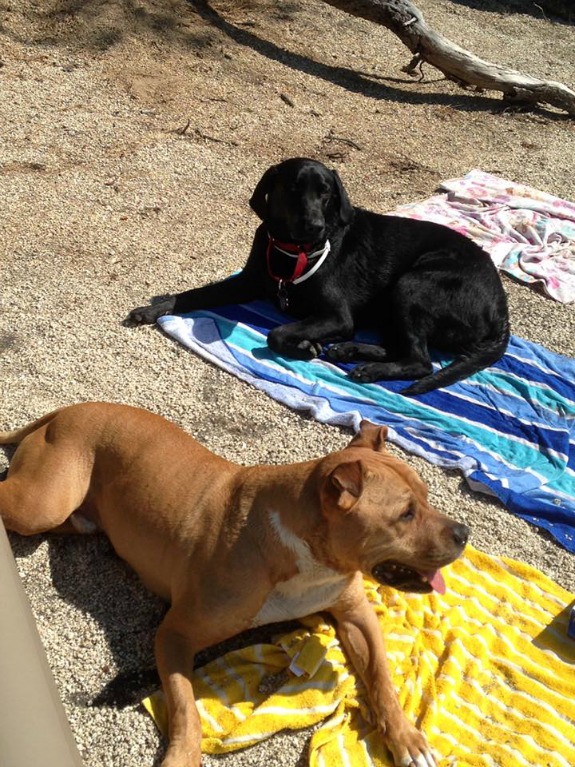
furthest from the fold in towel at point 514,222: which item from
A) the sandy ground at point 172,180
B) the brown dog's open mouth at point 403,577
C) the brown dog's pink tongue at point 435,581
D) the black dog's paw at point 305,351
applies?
the brown dog's open mouth at point 403,577

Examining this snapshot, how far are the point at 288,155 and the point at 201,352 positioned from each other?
327 centimetres

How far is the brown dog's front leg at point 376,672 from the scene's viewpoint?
9.61ft

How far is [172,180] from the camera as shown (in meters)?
7.02

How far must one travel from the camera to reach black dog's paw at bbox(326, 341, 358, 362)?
5359 millimetres

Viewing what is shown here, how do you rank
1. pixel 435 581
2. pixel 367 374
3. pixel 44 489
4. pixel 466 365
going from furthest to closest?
pixel 466 365
pixel 367 374
pixel 44 489
pixel 435 581

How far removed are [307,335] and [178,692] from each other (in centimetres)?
285

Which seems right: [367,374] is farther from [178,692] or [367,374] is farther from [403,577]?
[178,692]

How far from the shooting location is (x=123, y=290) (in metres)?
5.62

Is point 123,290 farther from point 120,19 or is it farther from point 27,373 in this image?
point 120,19

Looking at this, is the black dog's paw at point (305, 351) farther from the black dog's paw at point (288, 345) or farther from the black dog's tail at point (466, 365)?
the black dog's tail at point (466, 365)

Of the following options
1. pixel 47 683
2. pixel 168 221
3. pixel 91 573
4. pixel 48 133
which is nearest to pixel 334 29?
pixel 48 133

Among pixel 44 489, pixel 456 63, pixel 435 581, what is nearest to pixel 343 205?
pixel 44 489

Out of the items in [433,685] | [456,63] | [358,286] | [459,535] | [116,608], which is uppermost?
[456,63]

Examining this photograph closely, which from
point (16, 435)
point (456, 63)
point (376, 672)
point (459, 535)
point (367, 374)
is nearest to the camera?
point (459, 535)
